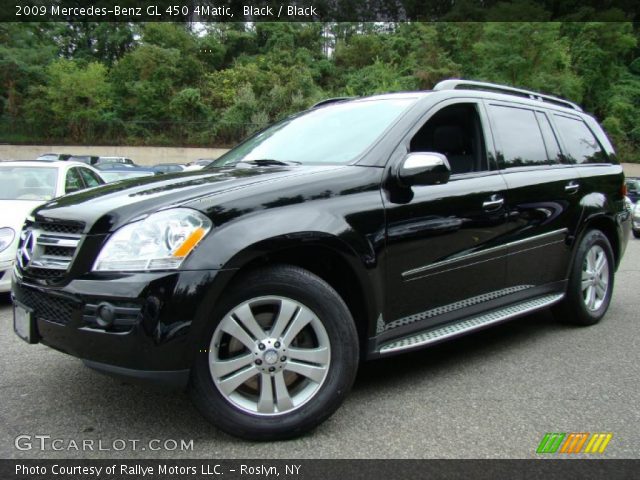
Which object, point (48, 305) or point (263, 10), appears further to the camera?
point (263, 10)

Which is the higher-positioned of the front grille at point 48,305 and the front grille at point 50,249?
the front grille at point 50,249

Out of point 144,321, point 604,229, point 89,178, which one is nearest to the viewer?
point 144,321

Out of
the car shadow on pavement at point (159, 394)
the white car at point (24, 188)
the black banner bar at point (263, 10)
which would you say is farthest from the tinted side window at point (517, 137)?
the black banner bar at point (263, 10)

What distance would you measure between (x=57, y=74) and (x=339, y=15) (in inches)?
1010

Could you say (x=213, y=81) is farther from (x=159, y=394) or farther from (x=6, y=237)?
(x=159, y=394)

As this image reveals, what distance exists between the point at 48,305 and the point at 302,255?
1158mm

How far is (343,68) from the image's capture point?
44062 mm

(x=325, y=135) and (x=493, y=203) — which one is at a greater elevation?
(x=325, y=135)

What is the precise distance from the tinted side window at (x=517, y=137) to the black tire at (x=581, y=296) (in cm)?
76

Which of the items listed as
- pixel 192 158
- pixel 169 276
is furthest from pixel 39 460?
pixel 192 158

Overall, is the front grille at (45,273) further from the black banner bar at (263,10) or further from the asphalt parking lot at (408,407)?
the black banner bar at (263,10)

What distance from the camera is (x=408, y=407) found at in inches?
113

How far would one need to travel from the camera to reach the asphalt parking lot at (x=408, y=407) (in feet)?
8.01

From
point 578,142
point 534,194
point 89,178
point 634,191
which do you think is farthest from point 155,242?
point 634,191
